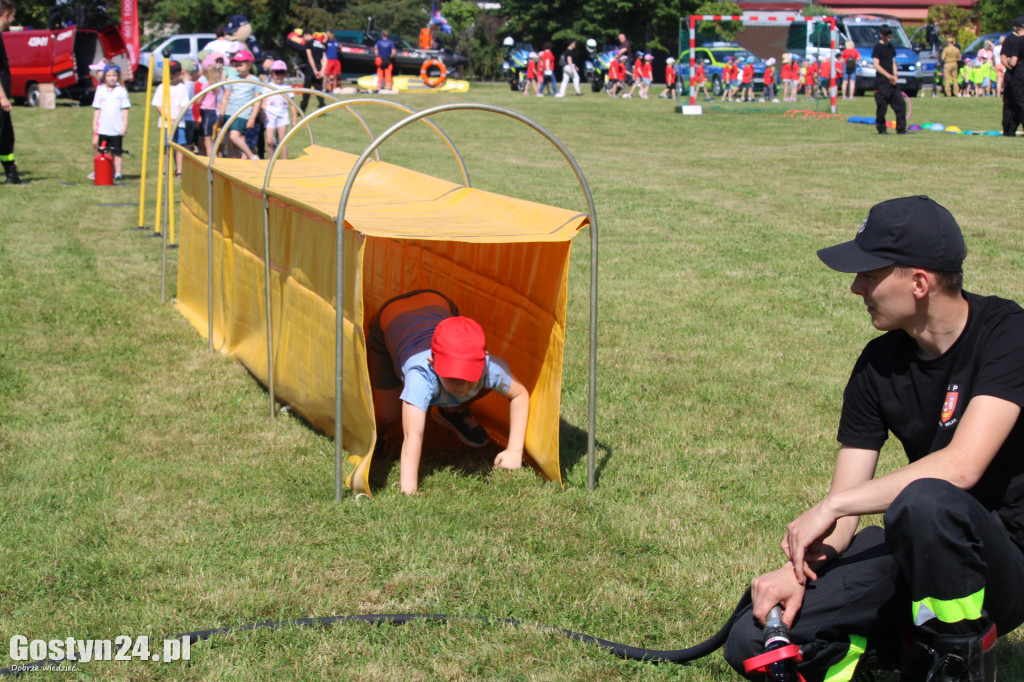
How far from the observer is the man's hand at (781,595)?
2.81m

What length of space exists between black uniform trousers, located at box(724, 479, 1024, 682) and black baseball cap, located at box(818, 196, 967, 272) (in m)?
0.57

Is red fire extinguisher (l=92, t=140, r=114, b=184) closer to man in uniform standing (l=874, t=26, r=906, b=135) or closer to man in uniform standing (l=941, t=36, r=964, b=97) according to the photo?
man in uniform standing (l=874, t=26, r=906, b=135)

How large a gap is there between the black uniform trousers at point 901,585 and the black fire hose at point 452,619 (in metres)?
0.15

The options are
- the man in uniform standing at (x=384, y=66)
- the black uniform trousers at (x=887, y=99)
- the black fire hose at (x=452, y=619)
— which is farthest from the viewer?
the man in uniform standing at (x=384, y=66)

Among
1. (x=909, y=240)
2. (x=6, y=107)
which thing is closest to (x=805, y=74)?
(x=6, y=107)

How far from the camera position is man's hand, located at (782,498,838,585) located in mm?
2686

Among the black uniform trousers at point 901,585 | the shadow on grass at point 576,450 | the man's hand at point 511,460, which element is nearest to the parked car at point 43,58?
the shadow on grass at point 576,450

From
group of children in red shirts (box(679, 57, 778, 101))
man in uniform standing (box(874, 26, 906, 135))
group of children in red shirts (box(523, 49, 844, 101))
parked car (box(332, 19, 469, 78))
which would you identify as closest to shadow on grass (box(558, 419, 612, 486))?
man in uniform standing (box(874, 26, 906, 135))

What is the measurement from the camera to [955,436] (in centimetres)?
264

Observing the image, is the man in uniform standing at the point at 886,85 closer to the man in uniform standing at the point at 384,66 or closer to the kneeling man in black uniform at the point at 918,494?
the kneeling man in black uniform at the point at 918,494

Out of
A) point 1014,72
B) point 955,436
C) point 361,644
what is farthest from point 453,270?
point 1014,72

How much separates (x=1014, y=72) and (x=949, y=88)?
1785cm

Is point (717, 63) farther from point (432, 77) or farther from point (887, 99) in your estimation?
point (887, 99)

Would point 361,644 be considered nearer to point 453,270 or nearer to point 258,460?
point 258,460
